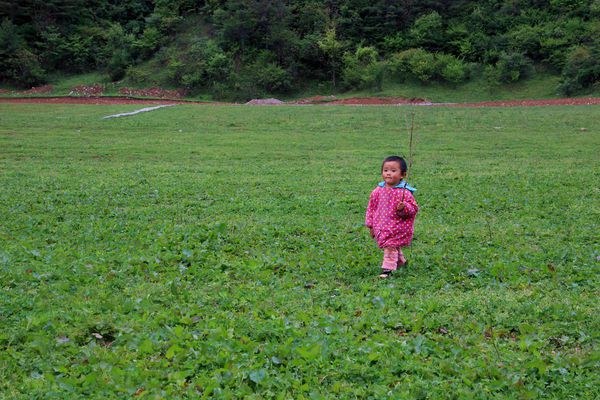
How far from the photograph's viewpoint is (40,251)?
23.4 feet

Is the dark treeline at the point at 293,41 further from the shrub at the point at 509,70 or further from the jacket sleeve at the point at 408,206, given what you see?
the jacket sleeve at the point at 408,206

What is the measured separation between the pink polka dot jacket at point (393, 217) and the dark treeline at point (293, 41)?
42.3 meters

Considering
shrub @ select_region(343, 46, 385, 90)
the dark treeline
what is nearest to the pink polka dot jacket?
shrub @ select_region(343, 46, 385, 90)

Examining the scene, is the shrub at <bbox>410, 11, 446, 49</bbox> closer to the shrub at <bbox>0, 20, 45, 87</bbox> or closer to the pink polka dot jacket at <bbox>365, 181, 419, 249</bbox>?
the shrub at <bbox>0, 20, 45, 87</bbox>

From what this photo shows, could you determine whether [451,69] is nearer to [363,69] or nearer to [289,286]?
[363,69]

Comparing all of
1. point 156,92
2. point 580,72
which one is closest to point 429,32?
point 580,72

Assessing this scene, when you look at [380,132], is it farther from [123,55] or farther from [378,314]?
[123,55]

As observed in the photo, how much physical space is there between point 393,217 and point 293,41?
49.0m

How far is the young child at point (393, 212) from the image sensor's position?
20.9ft

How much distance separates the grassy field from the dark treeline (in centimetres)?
3587

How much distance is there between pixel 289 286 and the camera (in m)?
6.03

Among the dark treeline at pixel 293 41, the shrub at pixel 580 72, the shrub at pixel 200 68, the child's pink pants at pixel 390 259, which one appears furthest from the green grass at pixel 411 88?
the child's pink pants at pixel 390 259

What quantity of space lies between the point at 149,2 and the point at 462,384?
64.7 meters

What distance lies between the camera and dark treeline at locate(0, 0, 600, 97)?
4831cm
